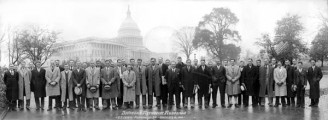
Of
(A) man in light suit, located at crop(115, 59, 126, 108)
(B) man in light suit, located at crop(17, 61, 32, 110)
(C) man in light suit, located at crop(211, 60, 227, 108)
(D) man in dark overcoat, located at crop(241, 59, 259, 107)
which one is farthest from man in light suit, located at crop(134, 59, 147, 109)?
(B) man in light suit, located at crop(17, 61, 32, 110)

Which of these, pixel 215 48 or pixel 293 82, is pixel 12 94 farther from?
pixel 215 48

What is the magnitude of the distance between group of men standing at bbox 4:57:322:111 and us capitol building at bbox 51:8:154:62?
208 ft

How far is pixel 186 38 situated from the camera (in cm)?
5422

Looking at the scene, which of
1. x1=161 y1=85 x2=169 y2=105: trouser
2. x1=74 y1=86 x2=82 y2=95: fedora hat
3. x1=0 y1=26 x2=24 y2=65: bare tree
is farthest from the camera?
x1=0 y1=26 x2=24 y2=65: bare tree

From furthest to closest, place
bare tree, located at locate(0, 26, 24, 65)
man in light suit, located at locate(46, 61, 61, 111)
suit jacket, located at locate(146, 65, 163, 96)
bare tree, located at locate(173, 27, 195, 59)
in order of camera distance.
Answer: bare tree, located at locate(173, 27, 195, 59) < bare tree, located at locate(0, 26, 24, 65) < suit jacket, located at locate(146, 65, 163, 96) < man in light suit, located at locate(46, 61, 61, 111)

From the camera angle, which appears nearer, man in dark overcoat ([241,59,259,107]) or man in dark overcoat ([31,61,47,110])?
man in dark overcoat ([31,61,47,110])

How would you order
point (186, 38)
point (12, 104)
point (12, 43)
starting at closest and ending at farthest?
point (12, 104), point (12, 43), point (186, 38)

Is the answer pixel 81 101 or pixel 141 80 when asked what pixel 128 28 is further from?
pixel 81 101

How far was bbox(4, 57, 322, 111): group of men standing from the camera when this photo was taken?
35.2ft

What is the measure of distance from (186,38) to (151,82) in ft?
143

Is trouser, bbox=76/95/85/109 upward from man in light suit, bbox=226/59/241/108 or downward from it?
downward

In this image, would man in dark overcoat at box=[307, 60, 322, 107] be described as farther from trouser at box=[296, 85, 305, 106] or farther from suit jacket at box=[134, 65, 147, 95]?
suit jacket at box=[134, 65, 147, 95]

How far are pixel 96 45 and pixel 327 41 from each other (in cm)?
8101

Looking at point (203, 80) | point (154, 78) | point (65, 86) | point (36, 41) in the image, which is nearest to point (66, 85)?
point (65, 86)
